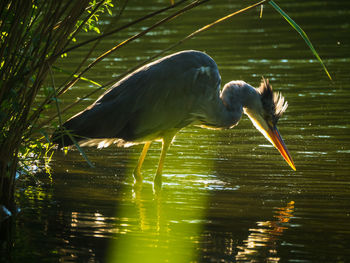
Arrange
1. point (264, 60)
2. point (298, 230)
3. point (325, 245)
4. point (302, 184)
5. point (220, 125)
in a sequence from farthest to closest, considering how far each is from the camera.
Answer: point (264, 60) → point (220, 125) → point (302, 184) → point (298, 230) → point (325, 245)

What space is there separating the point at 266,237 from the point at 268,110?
2.98 metres

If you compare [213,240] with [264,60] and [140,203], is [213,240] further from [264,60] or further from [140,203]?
[264,60]

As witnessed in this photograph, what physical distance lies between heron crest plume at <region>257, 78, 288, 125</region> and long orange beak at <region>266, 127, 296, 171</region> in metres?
0.13

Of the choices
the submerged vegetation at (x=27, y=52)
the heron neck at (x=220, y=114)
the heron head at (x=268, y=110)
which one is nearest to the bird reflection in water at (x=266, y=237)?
the submerged vegetation at (x=27, y=52)

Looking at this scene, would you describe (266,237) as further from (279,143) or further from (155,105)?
(279,143)

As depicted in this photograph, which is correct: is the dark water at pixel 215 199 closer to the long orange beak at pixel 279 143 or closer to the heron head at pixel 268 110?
the long orange beak at pixel 279 143

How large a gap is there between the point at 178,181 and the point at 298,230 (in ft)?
6.73

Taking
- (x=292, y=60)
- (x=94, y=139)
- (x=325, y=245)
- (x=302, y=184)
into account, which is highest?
(x=292, y=60)

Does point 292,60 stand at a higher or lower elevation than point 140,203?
higher

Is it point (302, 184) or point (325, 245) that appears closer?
point (325, 245)

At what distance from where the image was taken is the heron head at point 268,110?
8898 millimetres

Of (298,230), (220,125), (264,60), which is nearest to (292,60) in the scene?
(264,60)

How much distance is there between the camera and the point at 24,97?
240 inches

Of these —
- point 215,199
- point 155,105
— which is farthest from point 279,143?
point 215,199
